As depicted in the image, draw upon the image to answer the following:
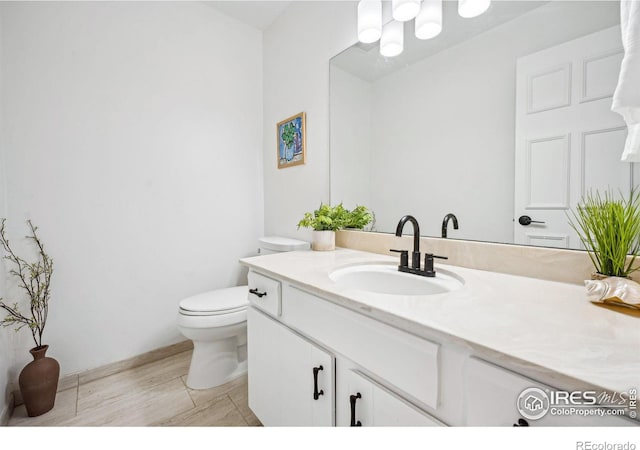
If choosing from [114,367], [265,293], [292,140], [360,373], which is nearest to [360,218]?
[265,293]

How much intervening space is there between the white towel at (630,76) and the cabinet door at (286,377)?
104 centimetres

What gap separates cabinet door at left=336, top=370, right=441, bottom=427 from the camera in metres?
0.66

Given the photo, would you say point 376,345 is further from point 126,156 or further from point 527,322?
point 126,156

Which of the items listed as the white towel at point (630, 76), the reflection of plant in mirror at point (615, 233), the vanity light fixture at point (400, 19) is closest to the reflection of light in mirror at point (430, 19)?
the vanity light fixture at point (400, 19)

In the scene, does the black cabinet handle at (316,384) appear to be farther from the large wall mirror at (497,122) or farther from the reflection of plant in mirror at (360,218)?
the reflection of plant in mirror at (360,218)

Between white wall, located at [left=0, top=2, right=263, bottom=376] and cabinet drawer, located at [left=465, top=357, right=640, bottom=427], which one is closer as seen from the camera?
cabinet drawer, located at [left=465, top=357, right=640, bottom=427]

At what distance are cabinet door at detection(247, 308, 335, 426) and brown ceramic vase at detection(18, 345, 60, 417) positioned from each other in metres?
1.02

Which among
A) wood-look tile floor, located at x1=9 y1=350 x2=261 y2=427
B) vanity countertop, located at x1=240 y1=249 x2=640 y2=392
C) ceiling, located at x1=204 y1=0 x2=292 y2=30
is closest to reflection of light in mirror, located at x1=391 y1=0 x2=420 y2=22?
ceiling, located at x1=204 y1=0 x2=292 y2=30

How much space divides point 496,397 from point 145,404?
1.69 meters

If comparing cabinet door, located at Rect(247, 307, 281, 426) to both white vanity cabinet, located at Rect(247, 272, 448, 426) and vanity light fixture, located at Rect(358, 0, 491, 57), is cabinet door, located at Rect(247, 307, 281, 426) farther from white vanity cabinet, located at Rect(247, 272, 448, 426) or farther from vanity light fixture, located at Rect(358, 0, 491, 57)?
vanity light fixture, located at Rect(358, 0, 491, 57)

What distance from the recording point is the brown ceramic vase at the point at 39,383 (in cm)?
Result: 134

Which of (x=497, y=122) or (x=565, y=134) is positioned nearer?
(x=565, y=134)

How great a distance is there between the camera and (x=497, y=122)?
3.52ft
